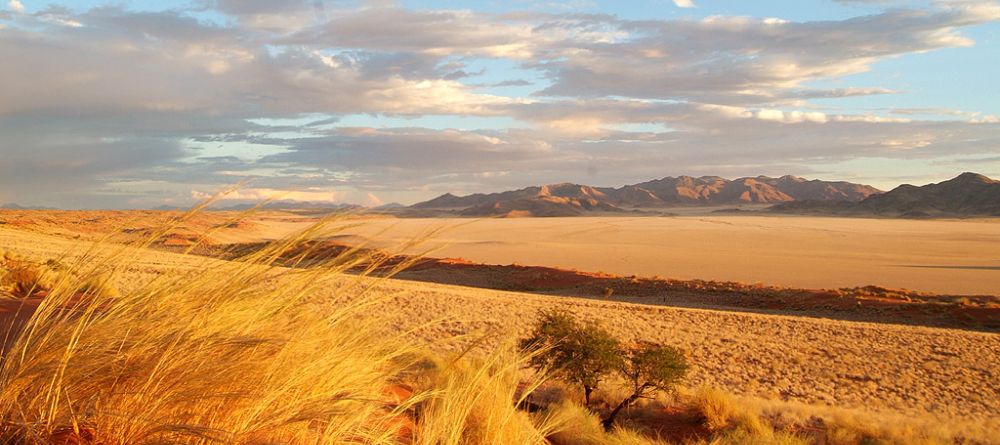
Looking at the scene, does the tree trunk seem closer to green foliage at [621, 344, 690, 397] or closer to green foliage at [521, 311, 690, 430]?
green foliage at [521, 311, 690, 430]

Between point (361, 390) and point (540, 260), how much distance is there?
56.6 m

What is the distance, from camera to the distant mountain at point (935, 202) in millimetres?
144250

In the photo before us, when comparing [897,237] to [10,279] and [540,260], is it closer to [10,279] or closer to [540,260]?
[540,260]

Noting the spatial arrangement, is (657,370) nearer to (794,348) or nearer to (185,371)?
(185,371)

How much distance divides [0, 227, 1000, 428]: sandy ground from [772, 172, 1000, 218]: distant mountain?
140 m

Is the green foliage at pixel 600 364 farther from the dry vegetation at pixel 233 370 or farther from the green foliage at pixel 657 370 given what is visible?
the dry vegetation at pixel 233 370

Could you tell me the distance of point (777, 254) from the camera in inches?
2525

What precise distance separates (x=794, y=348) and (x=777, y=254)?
158 feet

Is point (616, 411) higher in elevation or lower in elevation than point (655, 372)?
lower

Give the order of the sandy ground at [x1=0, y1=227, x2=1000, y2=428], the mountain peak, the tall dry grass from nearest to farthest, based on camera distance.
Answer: the tall dry grass → the sandy ground at [x1=0, y1=227, x2=1000, y2=428] → the mountain peak

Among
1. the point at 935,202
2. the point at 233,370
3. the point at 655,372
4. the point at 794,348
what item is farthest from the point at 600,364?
the point at 935,202

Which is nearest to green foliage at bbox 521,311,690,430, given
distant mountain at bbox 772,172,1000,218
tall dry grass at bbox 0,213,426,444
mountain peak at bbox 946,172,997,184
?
tall dry grass at bbox 0,213,426,444

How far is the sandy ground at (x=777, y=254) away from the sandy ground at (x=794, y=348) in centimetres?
897

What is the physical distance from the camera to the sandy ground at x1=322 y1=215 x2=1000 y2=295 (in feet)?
149
